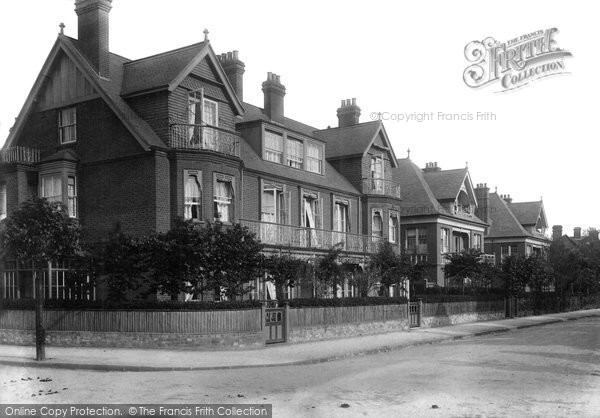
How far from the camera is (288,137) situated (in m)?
34.6

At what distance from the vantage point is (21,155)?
28.5m

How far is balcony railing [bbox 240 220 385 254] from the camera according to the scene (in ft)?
98.4

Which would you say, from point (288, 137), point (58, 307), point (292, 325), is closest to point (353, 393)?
point (292, 325)

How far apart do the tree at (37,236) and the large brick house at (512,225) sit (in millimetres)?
48148

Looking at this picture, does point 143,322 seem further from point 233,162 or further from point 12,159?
point 12,159

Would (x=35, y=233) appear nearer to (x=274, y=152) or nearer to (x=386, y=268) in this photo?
(x=274, y=152)

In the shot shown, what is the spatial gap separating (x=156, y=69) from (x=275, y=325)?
1139 centimetres

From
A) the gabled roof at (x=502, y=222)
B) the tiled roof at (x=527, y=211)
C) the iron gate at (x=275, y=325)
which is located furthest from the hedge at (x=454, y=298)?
the tiled roof at (x=527, y=211)

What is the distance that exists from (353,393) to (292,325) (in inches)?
456

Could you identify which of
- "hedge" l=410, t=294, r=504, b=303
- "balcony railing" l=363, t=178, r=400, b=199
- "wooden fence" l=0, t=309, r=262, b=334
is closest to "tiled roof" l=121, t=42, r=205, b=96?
"wooden fence" l=0, t=309, r=262, b=334

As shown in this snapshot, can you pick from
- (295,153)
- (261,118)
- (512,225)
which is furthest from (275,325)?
(512,225)

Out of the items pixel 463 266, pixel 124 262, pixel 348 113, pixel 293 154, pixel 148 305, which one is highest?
pixel 348 113

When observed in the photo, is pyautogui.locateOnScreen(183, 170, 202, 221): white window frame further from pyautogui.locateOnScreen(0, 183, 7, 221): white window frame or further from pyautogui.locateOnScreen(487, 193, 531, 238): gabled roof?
pyautogui.locateOnScreen(487, 193, 531, 238): gabled roof

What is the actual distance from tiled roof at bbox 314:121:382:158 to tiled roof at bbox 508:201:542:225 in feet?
105
